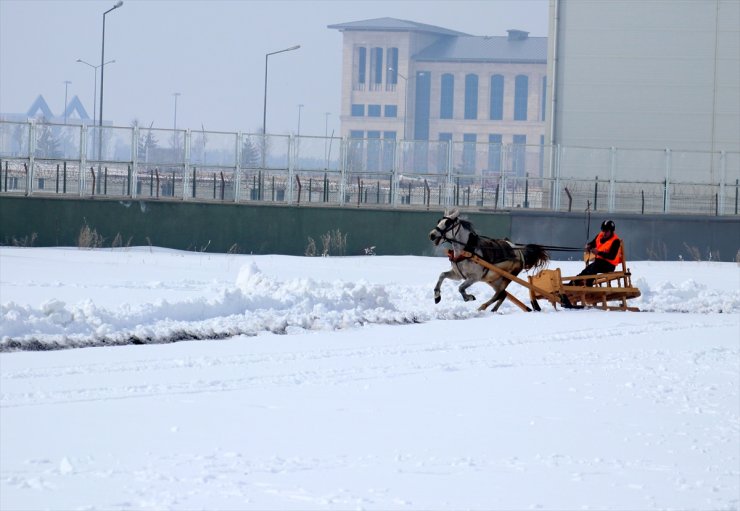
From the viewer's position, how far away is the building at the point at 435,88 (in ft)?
408

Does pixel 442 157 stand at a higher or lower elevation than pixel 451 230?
higher

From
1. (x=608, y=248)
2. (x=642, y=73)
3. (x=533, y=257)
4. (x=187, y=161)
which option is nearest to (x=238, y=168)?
(x=187, y=161)

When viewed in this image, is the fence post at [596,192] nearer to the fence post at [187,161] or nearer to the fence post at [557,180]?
the fence post at [557,180]

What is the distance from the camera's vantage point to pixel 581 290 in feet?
64.7

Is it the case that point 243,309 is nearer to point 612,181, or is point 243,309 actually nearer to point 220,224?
point 220,224

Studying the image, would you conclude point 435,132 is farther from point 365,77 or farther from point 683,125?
point 683,125

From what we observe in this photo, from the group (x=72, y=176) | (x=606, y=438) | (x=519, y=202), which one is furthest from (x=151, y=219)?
(x=606, y=438)

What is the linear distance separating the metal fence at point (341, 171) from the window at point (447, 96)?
8617cm

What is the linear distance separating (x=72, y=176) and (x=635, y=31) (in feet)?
72.1

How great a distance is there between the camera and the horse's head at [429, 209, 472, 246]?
751 inches

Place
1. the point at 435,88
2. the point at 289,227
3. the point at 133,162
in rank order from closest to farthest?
the point at 289,227 → the point at 133,162 → the point at 435,88

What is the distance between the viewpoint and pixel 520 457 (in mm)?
9570

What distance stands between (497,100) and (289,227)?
3696 inches

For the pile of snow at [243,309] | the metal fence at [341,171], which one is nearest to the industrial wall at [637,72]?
the metal fence at [341,171]
